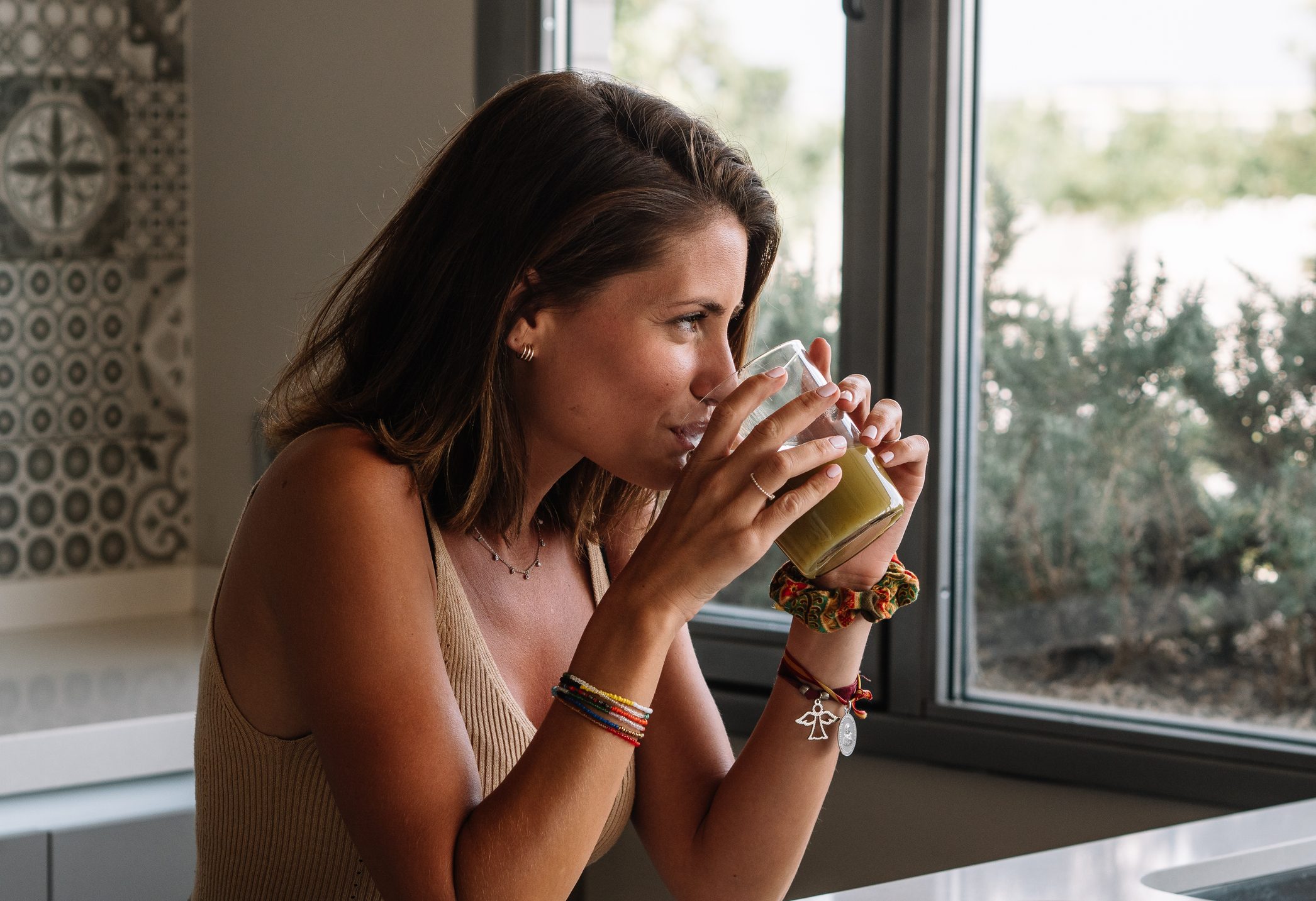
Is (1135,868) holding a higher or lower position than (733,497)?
lower

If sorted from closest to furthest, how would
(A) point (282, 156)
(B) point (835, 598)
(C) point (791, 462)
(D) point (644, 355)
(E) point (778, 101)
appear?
(C) point (791, 462) < (D) point (644, 355) < (B) point (835, 598) < (E) point (778, 101) < (A) point (282, 156)

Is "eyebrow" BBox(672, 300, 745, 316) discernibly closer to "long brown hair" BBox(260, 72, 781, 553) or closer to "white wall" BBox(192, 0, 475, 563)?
"long brown hair" BBox(260, 72, 781, 553)

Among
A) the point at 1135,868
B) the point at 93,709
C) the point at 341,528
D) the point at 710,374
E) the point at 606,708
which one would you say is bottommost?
the point at 93,709

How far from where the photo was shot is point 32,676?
2.03 meters

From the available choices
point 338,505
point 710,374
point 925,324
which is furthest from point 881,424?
point 925,324

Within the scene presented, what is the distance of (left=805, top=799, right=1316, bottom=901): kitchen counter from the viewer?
3.22ft

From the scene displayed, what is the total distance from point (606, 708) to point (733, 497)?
0.58 ft

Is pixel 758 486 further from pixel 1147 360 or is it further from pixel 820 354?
pixel 1147 360

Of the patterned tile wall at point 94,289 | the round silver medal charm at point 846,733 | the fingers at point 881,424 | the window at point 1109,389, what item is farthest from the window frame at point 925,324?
the patterned tile wall at point 94,289

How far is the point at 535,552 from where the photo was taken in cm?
141

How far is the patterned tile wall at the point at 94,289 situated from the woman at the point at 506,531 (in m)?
1.28

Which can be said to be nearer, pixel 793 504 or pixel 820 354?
pixel 793 504

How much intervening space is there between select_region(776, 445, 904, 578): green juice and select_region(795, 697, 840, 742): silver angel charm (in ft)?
0.78

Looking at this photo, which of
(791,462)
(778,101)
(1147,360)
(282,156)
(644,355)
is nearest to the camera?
(791,462)
